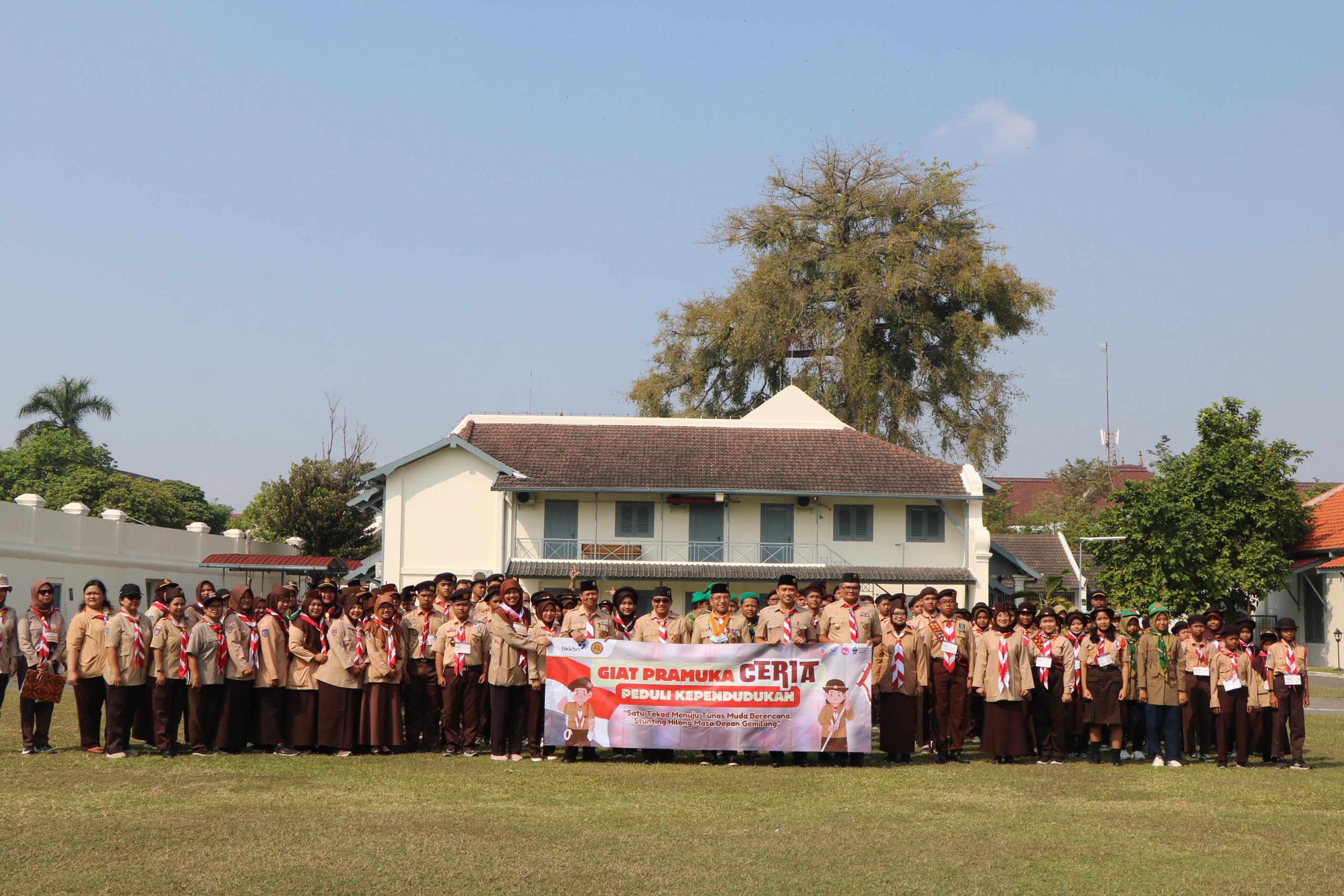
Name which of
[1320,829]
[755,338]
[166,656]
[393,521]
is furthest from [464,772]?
[755,338]

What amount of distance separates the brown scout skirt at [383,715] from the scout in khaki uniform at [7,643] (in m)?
3.30

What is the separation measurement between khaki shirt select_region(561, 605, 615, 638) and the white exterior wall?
750 inches

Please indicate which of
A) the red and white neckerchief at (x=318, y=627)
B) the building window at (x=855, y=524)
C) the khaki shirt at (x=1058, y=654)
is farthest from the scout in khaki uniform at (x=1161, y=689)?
the building window at (x=855, y=524)

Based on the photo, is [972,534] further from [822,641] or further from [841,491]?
[822,641]

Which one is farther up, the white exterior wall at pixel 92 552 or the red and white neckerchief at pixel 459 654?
the white exterior wall at pixel 92 552

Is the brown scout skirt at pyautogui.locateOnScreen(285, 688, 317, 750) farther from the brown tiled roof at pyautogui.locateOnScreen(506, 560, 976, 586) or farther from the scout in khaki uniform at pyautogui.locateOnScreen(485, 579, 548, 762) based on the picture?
the brown tiled roof at pyautogui.locateOnScreen(506, 560, 976, 586)

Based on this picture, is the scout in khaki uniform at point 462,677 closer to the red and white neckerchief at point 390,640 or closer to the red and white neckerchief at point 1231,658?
the red and white neckerchief at point 390,640

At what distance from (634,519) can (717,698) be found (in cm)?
2547

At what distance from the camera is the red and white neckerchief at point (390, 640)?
12758mm

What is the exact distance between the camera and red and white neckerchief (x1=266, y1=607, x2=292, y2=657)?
13.0m

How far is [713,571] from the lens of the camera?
3669 cm

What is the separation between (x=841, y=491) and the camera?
120ft

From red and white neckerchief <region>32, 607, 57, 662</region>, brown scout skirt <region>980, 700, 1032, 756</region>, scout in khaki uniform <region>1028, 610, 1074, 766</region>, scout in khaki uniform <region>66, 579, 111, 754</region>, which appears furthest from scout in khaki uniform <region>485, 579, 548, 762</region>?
scout in khaki uniform <region>1028, 610, 1074, 766</region>

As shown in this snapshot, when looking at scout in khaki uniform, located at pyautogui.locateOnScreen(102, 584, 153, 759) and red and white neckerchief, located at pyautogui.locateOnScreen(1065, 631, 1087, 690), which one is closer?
scout in khaki uniform, located at pyautogui.locateOnScreen(102, 584, 153, 759)
